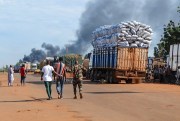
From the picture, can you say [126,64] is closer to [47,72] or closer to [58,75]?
[58,75]

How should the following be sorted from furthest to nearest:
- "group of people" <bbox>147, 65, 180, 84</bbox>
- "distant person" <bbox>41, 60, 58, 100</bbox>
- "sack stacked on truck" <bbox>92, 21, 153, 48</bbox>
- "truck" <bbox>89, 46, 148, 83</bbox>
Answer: "group of people" <bbox>147, 65, 180, 84</bbox> < "truck" <bbox>89, 46, 148, 83</bbox> < "sack stacked on truck" <bbox>92, 21, 153, 48</bbox> < "distant person" <bbox>41, 60, 58, 100</bbox>

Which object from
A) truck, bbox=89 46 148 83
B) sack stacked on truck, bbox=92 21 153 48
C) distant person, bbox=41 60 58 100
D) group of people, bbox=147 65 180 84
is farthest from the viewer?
group of people, bbox=147 65 180 84

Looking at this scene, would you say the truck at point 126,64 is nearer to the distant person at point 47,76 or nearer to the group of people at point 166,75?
the group of people at point 166,75

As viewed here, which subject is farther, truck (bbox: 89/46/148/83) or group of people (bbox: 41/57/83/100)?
truck (bbox: 89/46/148/83)

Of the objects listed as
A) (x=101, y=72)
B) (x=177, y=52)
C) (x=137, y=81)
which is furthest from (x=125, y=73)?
(x=177, y=52)

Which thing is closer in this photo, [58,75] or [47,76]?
[47,76]

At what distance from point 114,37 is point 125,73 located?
289 centimetres

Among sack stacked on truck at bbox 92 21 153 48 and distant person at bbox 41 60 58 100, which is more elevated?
sack stacked on truck at bbox 92 21 153 48

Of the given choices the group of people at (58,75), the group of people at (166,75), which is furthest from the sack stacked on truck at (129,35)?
the group of people at (58,75)

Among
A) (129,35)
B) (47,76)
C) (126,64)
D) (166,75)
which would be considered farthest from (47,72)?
(166,75)

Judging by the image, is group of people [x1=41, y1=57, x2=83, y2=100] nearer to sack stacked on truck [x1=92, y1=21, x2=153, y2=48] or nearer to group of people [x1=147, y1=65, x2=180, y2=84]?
Answer: sack stacked on truck [x1=92, y1=21, x2=153, y2=48]

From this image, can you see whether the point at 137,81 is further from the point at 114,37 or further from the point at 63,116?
the point at 63,116

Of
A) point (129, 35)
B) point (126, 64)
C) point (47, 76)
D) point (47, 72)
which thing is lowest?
point (47, 76)

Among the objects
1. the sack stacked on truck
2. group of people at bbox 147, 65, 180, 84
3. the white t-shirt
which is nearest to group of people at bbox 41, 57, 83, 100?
the white t-shirt
